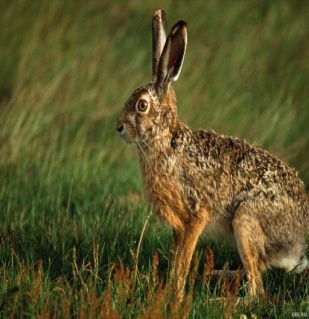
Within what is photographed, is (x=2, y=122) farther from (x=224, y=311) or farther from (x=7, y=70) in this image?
(x=224, y=311)

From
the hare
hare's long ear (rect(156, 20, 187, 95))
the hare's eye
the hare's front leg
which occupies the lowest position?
the hare's front leg

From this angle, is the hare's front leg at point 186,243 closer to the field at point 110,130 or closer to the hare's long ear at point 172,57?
the field at point 110,130

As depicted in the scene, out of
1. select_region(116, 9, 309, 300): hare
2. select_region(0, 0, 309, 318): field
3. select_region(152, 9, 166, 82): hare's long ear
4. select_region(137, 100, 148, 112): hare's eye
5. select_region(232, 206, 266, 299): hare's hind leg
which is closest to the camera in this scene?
select_region(0, 0, 309, 318): field

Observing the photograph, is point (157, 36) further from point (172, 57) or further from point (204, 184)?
point (204, 184)

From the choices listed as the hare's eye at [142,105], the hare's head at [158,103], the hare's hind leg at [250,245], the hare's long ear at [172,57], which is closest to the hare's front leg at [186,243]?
the hare's hind leg at [250,245]

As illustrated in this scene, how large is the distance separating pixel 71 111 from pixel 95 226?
2403 millimetres

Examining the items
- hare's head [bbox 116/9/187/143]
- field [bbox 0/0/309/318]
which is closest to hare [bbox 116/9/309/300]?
hare's head [bbox 116/9/187/143]

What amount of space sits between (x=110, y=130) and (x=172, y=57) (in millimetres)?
2929

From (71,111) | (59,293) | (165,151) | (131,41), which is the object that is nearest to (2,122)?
(71,111)

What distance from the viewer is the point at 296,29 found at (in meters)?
11.6

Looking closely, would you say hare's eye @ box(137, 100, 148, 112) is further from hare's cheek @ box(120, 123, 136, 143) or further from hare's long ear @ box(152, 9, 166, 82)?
hare's long ear @ box(152, 9, 166, 82)

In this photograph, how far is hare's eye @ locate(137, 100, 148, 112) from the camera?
675 cm

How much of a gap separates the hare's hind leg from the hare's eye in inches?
39.9

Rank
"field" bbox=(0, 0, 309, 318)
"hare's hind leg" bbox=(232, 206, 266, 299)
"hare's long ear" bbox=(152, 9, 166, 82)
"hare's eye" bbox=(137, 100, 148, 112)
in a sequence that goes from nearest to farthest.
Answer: "field" bbox=(0, 0, 309, 318), "hare's hind leg" bbox=(232, 206, 266, 299), "hare's eye" bbox=(137, 100, 148, 112), "hare's long ear" bbox=(152, 9, 166, 82)
